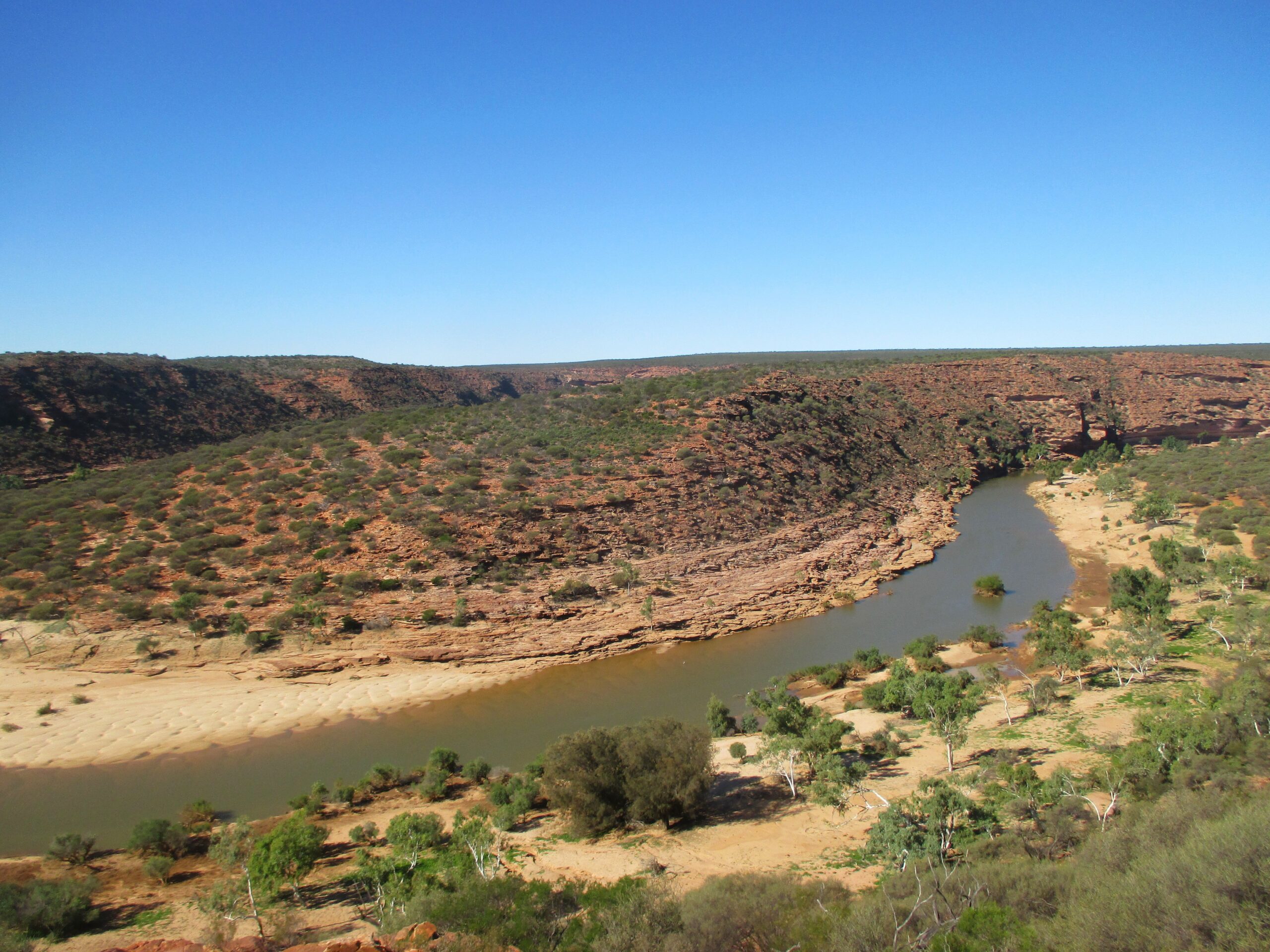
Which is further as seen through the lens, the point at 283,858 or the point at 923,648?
the point at 923,648

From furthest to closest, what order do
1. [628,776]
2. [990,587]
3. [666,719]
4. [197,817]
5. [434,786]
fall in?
[990,587], [434,786], [666,719], [197,817], [628,776]

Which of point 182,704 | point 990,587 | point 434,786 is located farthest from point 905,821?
point 990,587

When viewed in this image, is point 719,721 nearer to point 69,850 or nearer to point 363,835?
point 363,835

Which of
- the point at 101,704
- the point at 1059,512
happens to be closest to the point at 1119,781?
the point at 101,704

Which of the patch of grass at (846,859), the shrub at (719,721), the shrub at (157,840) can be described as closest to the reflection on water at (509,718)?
the shrub at (719,721)

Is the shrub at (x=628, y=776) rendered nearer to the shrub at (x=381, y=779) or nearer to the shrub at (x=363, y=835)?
the shrub at (x=363, y=835)

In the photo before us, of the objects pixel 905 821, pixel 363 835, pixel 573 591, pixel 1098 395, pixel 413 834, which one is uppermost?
pixel 1098 395

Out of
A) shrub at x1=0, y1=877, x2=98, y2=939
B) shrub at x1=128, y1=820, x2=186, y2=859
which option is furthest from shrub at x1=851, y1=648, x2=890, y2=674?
shrub at x1=0, y1=877, x2=98, y2=939
